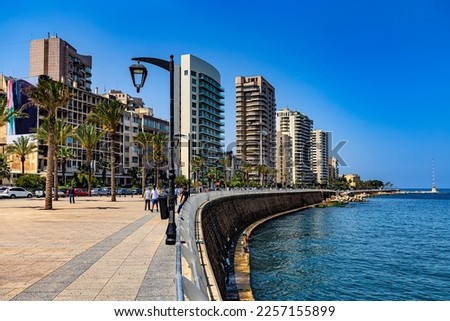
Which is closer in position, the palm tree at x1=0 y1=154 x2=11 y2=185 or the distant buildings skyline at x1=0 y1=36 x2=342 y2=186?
the palm tree at x1=0 y1=154 x2=11 y2=185

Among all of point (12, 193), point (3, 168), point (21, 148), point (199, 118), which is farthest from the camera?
point (199, 118)

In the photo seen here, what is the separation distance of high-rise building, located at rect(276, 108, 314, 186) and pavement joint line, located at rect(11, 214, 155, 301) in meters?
150

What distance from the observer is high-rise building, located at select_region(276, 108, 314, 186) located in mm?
164188

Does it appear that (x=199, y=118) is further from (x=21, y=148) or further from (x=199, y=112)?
(x=21, y=148)

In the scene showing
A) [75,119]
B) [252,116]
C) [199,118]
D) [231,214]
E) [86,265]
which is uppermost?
[252,116]

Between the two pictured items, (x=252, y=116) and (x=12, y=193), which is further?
(x=252, y=116)

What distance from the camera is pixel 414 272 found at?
20.6 metres

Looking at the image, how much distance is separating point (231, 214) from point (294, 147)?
145 m

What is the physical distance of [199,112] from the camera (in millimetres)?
115000

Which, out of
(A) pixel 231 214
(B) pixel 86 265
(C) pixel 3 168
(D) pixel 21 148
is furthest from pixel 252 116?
(B) pixel 86 265

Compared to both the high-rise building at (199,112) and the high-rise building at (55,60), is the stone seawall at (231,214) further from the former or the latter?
the high-rise building at (55,60)

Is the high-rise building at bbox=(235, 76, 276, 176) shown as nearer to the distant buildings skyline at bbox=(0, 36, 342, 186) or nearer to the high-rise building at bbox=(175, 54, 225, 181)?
the distant buildings skyline at bbox=(0, 36, 342, 186)

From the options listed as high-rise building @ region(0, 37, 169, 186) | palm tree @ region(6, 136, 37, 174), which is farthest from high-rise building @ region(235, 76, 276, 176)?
palm tree @ region(6, 136, 37, 174)

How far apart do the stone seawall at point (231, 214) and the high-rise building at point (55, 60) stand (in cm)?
4903
